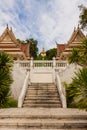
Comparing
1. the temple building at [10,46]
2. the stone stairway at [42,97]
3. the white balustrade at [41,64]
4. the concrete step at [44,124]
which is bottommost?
the concrete step at [44,124]

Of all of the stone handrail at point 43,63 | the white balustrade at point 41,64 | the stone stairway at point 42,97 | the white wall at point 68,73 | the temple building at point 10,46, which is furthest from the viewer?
the temple building at point 10,46

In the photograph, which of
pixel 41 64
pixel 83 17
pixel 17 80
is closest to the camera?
pixel 83 17

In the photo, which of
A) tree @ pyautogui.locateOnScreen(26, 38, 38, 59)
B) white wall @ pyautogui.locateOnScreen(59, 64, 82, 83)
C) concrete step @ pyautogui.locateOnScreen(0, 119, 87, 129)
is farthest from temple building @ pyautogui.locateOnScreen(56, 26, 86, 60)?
concrete step @ pyautogui.locateOnScreen(0, 119, 87, 129)

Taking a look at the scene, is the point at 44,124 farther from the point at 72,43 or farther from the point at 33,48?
the point at 33,48

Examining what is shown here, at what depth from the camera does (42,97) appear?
16.0 metres

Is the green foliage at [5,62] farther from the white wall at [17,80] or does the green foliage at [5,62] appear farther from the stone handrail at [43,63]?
the stone handrail at [43,63]

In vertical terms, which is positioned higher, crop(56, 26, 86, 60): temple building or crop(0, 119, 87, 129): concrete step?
crop(56, 26, 86, 60): temple building

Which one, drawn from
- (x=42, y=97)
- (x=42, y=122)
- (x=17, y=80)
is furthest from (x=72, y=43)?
(x=42, y=122)

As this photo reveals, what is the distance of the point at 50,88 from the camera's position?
59.7 ft

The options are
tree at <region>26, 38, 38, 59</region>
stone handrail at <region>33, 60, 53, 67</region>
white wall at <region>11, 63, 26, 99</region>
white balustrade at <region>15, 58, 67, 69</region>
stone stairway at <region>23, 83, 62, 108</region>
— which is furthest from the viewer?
tree at <region>26, 38, 38, 59</region>

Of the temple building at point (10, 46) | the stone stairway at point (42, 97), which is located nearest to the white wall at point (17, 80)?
the stone stairway at point (42, 97)

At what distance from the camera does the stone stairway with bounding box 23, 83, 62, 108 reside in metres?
14.8

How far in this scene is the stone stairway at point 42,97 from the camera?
14.8 m

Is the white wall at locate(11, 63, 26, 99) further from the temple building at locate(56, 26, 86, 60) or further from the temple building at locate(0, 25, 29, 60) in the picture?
the temple building at locate(56, 26, 86, 60)
